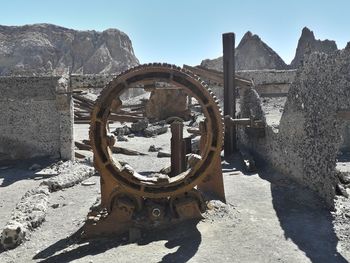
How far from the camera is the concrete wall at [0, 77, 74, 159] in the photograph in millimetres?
11586

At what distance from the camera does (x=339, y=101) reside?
6801 millimetres

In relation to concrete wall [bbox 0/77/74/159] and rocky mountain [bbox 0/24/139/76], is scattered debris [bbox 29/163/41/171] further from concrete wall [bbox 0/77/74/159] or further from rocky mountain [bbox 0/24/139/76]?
rocky mountain [bbox 0/24/139/76]

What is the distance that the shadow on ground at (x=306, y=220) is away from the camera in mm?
5309

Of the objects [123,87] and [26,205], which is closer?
[123,87]

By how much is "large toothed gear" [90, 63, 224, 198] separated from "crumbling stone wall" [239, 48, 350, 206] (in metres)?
1.96

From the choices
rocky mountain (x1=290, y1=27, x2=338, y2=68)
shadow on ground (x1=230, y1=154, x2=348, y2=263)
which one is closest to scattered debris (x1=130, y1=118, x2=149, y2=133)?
shadow on ground (x1=230, y1=154, x2=348, y2=263)

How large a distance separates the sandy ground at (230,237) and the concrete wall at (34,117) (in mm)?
3640

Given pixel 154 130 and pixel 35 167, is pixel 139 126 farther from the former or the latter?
pixel 35 167

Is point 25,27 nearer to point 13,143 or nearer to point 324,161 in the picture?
point 13,143

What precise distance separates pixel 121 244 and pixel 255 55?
3746 centimetres

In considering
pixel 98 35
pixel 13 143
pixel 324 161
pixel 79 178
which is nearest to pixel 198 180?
pixel 324 161

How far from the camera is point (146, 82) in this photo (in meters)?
6.57

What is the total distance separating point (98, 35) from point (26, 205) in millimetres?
59153

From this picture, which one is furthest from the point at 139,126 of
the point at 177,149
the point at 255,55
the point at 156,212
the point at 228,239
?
the point at 255,55
